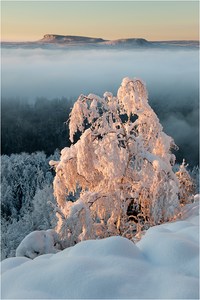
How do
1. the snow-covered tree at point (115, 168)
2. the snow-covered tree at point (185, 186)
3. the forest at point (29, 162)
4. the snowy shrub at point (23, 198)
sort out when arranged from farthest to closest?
the forest at point (29, 162) < the snowy shrub at point (23, 198) < the snow-covered tree at point (185, 186) < the snow-covered tree at point (115, 168)

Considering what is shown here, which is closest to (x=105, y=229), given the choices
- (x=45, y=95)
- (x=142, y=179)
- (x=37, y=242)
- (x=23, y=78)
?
(x=142, y=179)

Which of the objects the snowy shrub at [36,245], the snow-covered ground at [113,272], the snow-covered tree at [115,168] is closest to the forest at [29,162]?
the snow-covered tree at [115,168]

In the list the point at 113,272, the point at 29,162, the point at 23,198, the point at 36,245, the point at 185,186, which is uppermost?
the point at 113,272

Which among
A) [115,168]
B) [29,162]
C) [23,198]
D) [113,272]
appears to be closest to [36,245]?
[115,168]

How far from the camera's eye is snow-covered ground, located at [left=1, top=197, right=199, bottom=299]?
2.24 meters

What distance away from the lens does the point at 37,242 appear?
534 cm

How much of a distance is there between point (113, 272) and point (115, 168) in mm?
3417

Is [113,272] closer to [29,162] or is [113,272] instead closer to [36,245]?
[36,245]

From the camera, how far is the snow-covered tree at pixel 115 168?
5.88 metres

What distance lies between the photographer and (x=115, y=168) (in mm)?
5805

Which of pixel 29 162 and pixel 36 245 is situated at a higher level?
pixel 36 245

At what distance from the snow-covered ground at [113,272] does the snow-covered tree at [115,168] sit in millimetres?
2863

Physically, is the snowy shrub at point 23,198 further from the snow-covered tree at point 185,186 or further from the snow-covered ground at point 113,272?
the snow-covered ground at point 113,272

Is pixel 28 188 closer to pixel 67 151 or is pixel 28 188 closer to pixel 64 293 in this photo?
pixel 67 151
